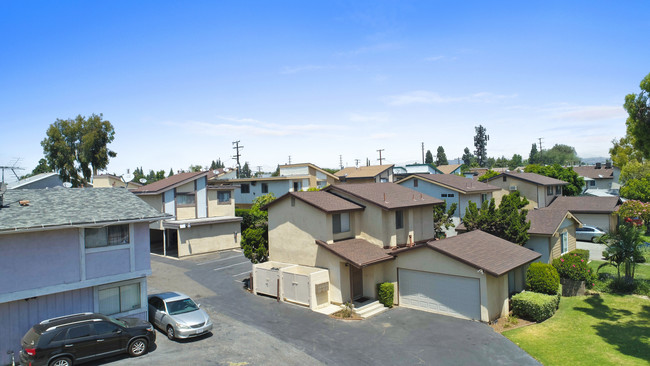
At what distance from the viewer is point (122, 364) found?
14383 mm

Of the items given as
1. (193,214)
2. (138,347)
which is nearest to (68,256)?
(138,347)

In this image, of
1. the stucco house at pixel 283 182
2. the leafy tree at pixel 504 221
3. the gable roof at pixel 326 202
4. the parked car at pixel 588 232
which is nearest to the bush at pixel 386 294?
the gable roof at pixel 326 202

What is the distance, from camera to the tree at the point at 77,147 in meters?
51.9

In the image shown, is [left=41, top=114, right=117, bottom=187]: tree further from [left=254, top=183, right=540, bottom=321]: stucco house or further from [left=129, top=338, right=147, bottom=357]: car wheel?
[left=129, top=338, right=147, bottom=357]: car wheel

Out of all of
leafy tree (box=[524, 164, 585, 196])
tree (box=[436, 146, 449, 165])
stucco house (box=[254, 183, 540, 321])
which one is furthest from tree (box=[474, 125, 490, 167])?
stucco house (box=[254, 183, 540, 321])

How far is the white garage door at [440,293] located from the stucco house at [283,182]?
31724mm

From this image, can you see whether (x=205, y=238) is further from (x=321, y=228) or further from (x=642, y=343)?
(x=642, y=343)

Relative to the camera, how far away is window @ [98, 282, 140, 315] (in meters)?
16.9

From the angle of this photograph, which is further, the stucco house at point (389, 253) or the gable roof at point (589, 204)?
the gable roof at point (589, 204)

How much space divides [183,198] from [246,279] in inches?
551

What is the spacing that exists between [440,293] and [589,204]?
32936 mm

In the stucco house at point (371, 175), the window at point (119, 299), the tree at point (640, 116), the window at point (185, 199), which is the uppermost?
the tree at point (640, 116)

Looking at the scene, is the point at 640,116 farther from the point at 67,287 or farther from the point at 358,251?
the point at 67,287

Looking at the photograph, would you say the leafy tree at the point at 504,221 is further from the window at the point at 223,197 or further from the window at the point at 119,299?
the window at the point at 223,197
